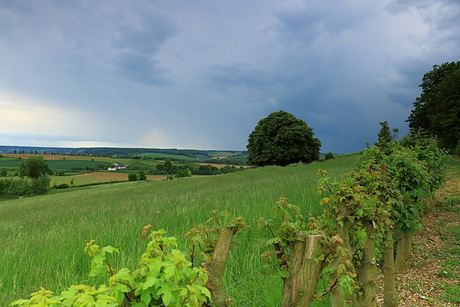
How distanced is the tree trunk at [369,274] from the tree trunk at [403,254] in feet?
11.0

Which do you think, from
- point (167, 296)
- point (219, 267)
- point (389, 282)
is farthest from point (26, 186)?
point (167, 296)

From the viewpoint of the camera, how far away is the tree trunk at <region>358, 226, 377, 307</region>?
3.94 meters

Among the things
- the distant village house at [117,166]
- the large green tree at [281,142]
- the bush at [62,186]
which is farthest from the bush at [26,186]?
the large green tree at [281,142]

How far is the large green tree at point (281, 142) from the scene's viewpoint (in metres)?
41.9

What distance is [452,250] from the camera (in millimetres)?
7484

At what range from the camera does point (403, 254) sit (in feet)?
21.9

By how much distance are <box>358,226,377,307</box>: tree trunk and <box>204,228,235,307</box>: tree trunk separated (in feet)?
9.66

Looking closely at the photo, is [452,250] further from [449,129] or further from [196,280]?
[449,129]

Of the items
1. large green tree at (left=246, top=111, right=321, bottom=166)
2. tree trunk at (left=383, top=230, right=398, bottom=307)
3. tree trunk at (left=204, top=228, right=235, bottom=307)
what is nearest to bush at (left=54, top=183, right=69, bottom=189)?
large green tree at (left=246, top=111, right=321, bottom=166)

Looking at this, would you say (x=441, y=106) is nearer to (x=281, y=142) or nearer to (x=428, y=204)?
(x=281, y=142)

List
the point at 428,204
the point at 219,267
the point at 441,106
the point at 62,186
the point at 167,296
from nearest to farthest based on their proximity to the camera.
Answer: the point at 167,296, the point at 219,267, the point at 428,204, the point at 441,106, the point at 62,186

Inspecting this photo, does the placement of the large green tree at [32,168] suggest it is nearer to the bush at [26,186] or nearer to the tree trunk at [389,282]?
the bush at [26,186]

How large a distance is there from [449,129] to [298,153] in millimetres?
19170

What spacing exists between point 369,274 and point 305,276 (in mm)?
2456
